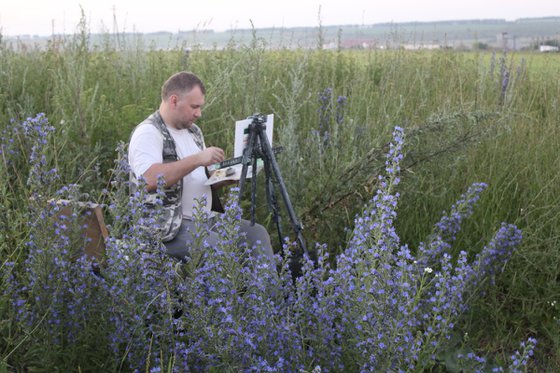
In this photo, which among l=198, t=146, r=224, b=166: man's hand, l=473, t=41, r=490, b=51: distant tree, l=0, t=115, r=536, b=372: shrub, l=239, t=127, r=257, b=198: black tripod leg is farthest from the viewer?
l=473, t=41, r=490, b=51: distant tree

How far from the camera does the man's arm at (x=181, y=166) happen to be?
3332mm

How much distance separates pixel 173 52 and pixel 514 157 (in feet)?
12.7

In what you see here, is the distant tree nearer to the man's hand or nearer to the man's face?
the man's face

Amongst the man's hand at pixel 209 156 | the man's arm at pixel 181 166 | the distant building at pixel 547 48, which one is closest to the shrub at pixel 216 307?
the man's arm at pixel 181 166

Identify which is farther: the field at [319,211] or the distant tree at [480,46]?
the distant tree at [480,46]

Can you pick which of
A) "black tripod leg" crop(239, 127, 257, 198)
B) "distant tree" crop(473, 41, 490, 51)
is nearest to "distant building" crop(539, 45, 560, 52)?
"distant tree" crop(473, 41, 490, 51)

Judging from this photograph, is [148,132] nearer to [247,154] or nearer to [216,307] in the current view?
[247,154]

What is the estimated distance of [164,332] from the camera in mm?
2525

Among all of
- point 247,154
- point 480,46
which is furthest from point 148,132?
point 480,46

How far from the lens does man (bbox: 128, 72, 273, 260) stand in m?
3.37

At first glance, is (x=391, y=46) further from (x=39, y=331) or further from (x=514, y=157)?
(x=39, y=331)

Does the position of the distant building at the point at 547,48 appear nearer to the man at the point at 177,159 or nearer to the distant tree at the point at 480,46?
the distant tree at the point at 480,46

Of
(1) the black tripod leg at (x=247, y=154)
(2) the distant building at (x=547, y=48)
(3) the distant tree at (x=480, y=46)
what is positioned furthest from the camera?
(3) the distant tree at (x=480, y=46)

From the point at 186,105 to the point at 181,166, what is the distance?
0.38 m
